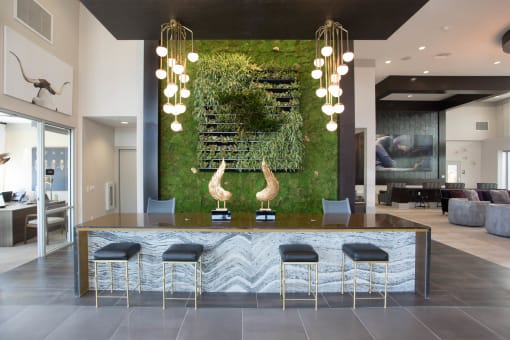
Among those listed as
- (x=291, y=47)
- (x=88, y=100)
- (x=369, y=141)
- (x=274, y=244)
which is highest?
(x=291, y=47)

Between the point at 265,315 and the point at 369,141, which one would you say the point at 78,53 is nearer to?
the point at 265,315

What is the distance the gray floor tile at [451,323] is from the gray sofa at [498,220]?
4.90m

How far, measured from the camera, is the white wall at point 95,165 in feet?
21.0

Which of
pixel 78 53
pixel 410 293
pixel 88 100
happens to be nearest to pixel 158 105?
pixel 88 100

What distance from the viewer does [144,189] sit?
5336 mm

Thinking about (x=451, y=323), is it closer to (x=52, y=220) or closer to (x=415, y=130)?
(x=52, y=220)

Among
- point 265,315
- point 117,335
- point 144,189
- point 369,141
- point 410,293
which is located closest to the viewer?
point 117,335

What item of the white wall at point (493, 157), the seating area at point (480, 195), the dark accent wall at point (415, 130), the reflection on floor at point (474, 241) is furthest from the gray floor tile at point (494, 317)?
the white wall at point (493, 157)

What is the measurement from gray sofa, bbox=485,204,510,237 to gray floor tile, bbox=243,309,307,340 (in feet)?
20.6

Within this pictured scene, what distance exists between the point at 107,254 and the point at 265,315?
178 cm

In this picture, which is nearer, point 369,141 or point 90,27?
point 90,27

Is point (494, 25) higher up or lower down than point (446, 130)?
higher up

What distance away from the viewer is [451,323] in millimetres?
2953

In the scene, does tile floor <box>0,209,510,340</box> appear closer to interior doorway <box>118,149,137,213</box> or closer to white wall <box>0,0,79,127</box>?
white wall <box>0,0,79,127</box>
